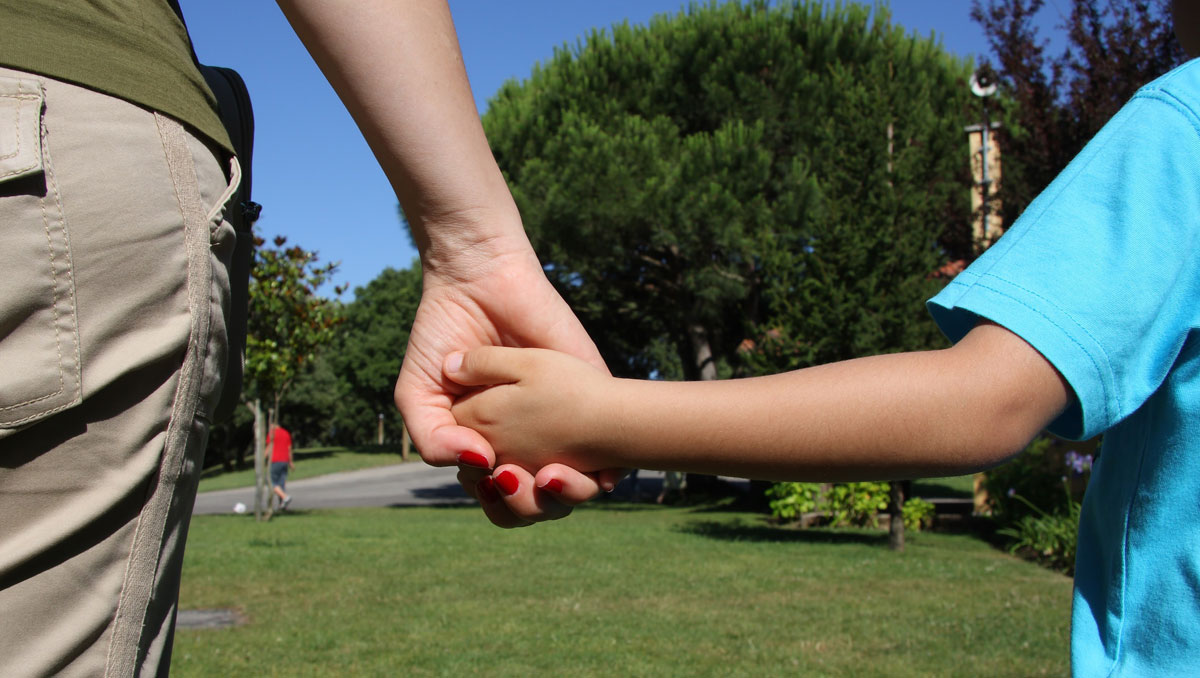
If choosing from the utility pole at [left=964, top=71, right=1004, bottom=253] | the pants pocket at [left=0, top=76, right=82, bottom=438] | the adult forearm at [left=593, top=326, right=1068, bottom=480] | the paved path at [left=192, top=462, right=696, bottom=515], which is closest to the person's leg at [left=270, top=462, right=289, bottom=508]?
the paved path at [left=192, top=462, right=696, bottom=515]

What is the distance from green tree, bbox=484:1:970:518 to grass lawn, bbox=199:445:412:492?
1402 cm

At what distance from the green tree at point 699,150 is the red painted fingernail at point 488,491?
1059 cm

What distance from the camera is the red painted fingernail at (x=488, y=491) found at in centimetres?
137

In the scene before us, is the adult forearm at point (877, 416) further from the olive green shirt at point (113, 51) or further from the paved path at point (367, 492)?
the paved path at point (367, 492)

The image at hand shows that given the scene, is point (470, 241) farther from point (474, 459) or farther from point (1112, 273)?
point (1112, 273)

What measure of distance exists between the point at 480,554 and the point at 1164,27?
913cm

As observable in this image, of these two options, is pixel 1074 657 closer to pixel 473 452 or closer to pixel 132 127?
pixel 473 452

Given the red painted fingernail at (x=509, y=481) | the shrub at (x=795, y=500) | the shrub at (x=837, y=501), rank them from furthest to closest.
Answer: the shrub at (x=795, y=500), the shrub at (x=837, y=501), the red painted fingernail at (x=509, y=481)

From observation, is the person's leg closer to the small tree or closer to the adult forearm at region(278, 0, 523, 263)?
the small tree

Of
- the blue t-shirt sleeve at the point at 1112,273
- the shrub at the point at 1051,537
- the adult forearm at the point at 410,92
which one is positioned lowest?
the shrub at the point at 1051,537

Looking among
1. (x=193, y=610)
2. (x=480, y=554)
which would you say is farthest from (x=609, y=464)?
(x=480, y=554)

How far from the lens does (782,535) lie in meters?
12.8

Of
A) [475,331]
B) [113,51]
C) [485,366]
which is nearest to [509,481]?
[485,366]

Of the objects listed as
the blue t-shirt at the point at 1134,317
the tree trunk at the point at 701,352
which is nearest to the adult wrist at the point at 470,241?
the blue t-shirt at the point at 1134,317
